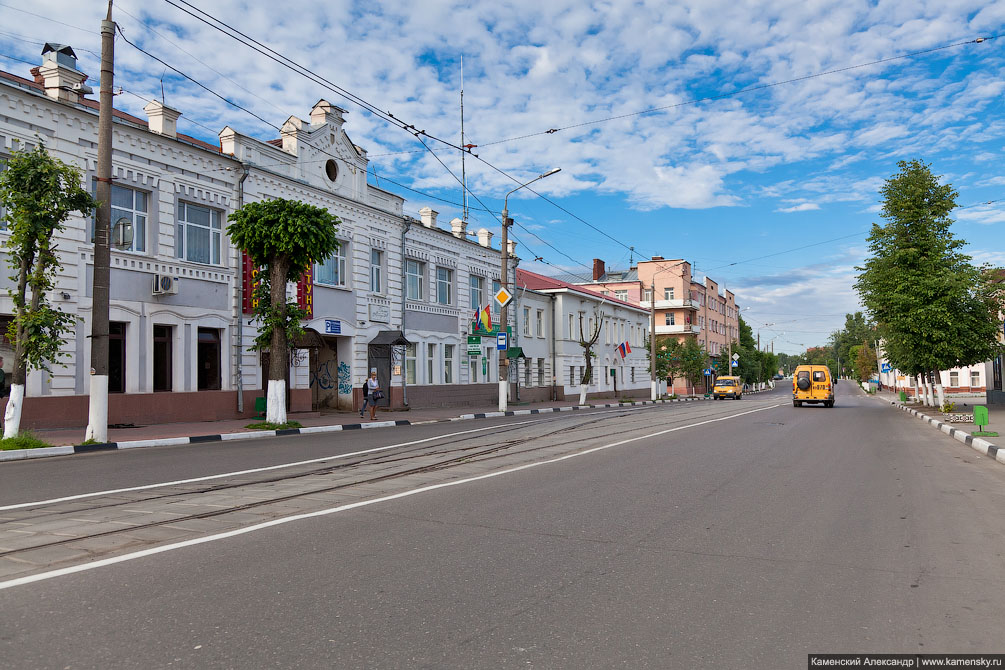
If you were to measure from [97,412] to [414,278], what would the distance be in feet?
64.9

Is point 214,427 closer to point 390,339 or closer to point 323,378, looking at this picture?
point 323,378

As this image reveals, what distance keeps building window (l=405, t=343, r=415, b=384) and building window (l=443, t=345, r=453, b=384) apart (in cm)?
275

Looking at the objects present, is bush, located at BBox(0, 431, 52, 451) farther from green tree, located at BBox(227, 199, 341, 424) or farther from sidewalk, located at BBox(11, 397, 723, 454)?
green tree, located at BBox(227, 199, 341, 424)

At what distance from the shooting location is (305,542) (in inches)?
243

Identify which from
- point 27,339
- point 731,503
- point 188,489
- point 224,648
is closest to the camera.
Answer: point 224,648

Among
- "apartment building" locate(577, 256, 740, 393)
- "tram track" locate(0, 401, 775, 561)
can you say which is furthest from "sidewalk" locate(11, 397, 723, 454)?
"apartment building" locate(577, 256, 740, 393)

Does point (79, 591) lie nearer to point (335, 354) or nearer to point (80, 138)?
point (80, 138)

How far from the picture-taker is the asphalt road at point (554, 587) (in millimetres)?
3885

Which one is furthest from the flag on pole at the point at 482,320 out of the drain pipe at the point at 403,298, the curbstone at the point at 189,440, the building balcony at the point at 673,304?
the building balcony at the point at 673,304

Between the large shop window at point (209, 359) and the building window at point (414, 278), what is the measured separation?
11.0 m

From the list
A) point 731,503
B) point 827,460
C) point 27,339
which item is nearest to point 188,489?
point 731,503

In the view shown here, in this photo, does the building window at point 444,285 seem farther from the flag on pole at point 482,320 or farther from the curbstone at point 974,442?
the curbstone at point 974,442

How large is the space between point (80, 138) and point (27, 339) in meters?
7.31

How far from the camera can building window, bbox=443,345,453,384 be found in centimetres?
3575
